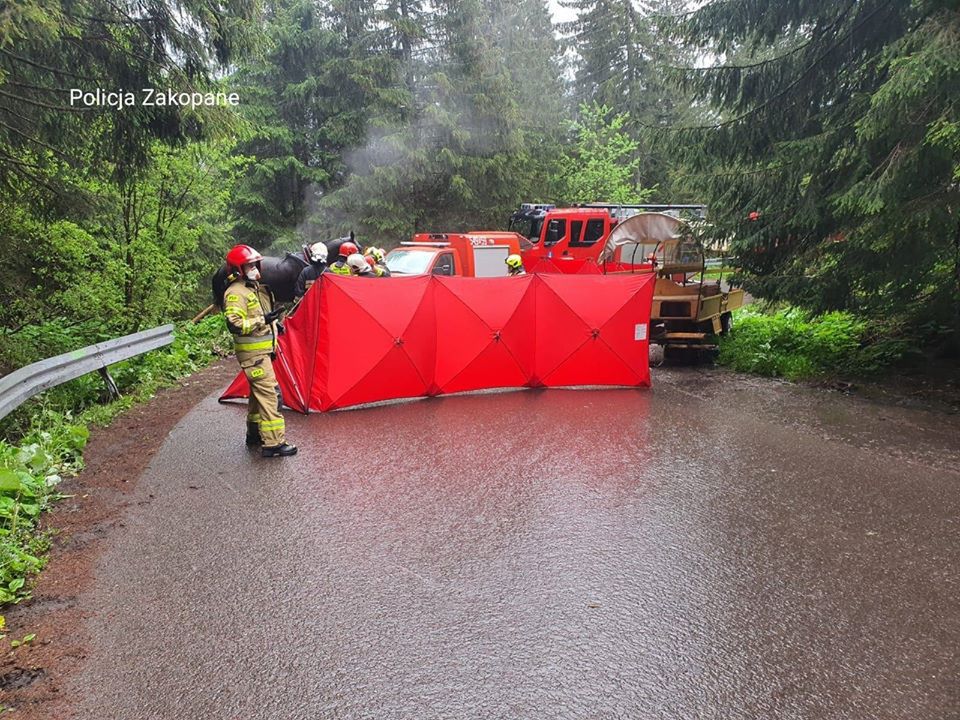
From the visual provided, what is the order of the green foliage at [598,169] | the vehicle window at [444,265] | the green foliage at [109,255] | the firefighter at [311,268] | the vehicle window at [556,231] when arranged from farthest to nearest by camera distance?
the green foliage at [598,169], the vehicle window at [556,231], the vehicle window at [444,265], the green foliage at [109,255], the firefighter at [311,268]

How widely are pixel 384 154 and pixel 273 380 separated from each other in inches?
722

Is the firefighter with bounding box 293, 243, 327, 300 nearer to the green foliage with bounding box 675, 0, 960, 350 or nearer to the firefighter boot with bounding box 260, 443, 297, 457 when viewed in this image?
the firefighter boot with bounding box 260, 443, 297, 457

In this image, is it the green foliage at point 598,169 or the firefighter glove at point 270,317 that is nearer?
the firefighter glove at point 270,317

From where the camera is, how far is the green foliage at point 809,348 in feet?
31.6

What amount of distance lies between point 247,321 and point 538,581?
383 centimetres

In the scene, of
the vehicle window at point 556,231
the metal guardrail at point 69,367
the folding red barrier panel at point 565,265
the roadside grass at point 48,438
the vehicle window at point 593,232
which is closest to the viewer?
the roadside grass at point 48,438

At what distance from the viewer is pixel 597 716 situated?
273 centimetres

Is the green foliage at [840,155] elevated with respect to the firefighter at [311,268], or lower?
elevated

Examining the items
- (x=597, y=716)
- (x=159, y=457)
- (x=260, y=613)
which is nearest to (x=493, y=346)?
(x=159, y=457)

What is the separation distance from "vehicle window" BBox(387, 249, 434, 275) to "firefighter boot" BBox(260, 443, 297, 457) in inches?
306

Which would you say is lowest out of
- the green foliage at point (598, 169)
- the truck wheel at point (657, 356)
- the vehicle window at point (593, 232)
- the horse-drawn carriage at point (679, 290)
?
the truck wheel at point (657, 356)

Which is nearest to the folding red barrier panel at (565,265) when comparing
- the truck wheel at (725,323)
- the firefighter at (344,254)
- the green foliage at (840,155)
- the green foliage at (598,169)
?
the truck wheel at (725,323)

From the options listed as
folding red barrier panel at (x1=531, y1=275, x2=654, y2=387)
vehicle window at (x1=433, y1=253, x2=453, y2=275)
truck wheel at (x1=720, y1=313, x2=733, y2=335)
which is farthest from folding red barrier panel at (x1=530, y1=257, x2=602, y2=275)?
folding red barrier panel at (x1=531, y1=275, x2=654, y2=387)

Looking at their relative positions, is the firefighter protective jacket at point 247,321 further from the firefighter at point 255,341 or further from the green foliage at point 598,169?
the green foliage at point 598,169
